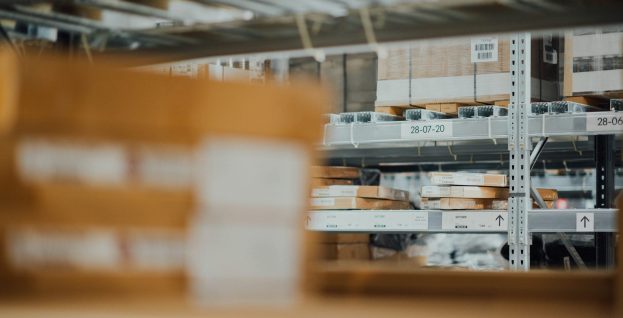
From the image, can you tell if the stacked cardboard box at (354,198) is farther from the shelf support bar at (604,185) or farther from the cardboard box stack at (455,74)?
the shelf support bar at (604,185)

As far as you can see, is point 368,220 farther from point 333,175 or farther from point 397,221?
point 333,175

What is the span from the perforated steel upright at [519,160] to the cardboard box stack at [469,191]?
479 millimetres

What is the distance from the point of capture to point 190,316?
1339mm

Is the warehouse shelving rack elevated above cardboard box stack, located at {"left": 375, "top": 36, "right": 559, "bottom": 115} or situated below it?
below

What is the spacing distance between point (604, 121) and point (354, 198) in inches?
67.3

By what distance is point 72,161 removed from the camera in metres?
1.42

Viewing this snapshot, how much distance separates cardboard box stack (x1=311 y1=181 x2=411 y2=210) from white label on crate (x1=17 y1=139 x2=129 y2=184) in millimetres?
5430

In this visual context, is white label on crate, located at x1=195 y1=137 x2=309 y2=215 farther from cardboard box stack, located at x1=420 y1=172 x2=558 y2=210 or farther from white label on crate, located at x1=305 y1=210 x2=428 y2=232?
cardboard box stack, located at x1=420 y1=172 x2=558 y2=210

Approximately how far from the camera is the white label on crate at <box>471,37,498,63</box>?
6152 mm

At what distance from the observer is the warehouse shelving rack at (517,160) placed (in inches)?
233

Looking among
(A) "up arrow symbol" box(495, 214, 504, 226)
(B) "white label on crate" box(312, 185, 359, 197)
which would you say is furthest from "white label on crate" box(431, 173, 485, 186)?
(B) "white label on crate" box(312, 185, 359, 197)

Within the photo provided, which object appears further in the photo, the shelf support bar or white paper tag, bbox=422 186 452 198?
white paper tag, bbox=422 186 452 198

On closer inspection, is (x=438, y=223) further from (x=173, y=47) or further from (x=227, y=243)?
(x=227, y=243)

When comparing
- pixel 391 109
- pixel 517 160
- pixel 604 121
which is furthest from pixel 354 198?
pixel 604 121
